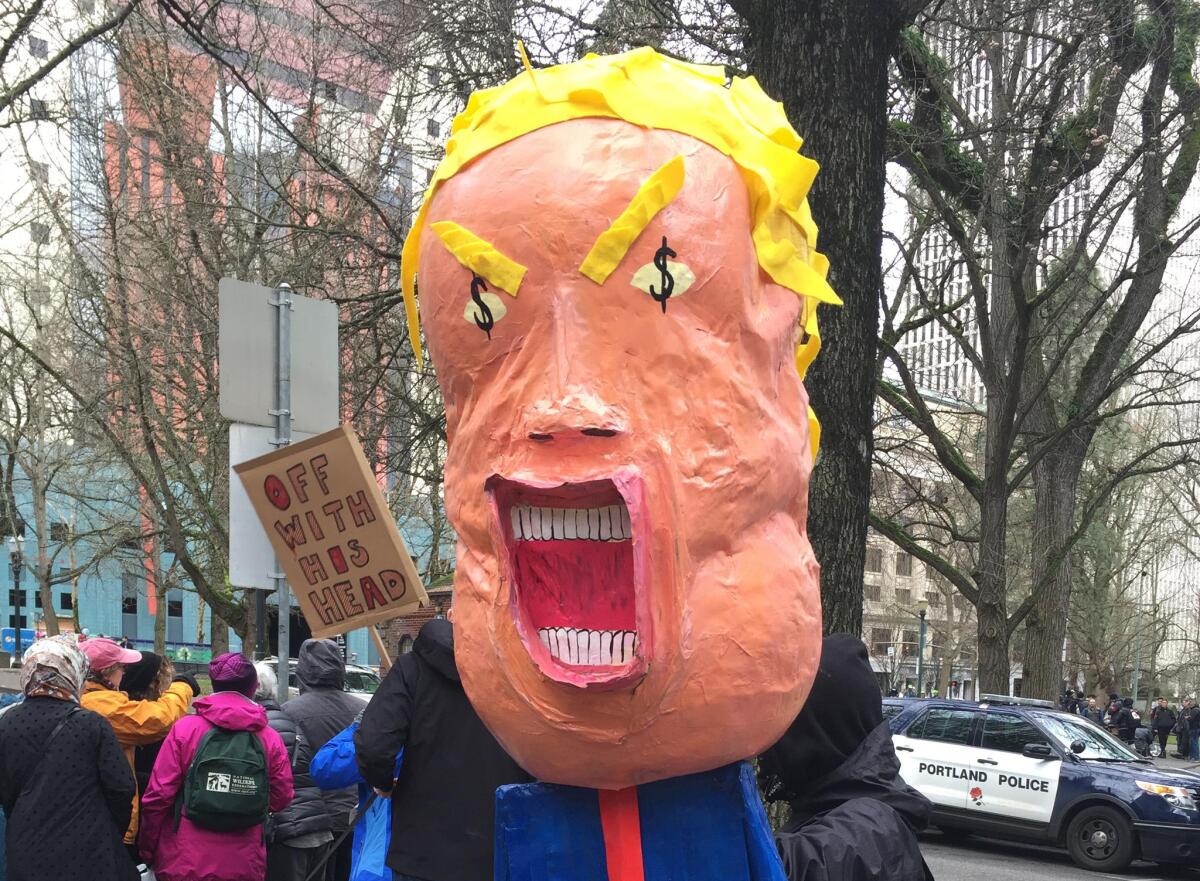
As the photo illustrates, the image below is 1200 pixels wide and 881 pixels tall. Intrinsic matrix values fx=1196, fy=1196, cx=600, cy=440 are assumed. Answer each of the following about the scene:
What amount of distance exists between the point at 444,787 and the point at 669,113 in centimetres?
219

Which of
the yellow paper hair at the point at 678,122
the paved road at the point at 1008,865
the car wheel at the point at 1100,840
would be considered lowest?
the paved road at the point at 1008,865

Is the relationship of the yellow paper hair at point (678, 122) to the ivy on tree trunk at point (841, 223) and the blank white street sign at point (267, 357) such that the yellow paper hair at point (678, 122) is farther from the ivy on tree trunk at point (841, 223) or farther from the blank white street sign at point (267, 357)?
the blank white street sign at point (267, 357)

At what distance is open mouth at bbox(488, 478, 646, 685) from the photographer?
198 centimetres

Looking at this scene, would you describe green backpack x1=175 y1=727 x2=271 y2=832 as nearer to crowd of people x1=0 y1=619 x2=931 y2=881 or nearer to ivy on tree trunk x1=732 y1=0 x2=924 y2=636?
crowd of people x1=0 y1=619 x2=931 y2=881

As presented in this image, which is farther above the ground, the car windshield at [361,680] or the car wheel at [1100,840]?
the car windshield at [361,680]

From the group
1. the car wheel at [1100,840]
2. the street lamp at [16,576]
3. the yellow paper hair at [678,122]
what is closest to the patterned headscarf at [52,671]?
the yellow paper hair at [678,122]

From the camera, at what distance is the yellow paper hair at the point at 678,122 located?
2197 millimetres

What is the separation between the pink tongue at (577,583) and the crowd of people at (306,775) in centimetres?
58

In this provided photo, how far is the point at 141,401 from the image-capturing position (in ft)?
44.9

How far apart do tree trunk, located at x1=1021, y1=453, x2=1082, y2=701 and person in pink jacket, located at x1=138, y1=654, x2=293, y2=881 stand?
11.3 metres

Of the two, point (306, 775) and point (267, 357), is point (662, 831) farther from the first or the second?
point (267, 357)

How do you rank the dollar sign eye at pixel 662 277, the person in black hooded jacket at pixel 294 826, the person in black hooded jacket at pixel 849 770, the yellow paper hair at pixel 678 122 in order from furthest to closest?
1. the person in black hooded jacket at pixel 294 826
2. the person in black hooded jacket at pixel 849 770
3. the yellow paper hair at pixel 678 122
4. the dollar sign eye at pixel 662 277

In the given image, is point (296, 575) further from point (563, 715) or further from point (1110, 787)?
point (1110, 787)

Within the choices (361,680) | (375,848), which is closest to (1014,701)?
(375,848)
